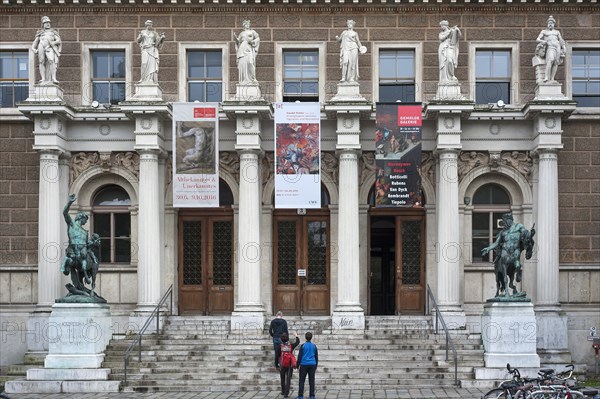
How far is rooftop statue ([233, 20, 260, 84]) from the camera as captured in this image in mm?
31047

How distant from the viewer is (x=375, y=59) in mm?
32812

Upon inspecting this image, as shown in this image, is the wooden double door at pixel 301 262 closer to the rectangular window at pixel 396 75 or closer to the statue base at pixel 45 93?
the rectangular window at pixel 396 75

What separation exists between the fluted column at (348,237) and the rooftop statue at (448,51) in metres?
3.62

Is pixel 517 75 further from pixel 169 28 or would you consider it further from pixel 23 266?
pixel 23 266

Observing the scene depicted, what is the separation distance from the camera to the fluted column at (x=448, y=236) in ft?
102

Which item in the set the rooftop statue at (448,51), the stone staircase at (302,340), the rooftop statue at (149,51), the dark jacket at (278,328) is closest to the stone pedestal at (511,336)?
the stone staircase at (302,340)

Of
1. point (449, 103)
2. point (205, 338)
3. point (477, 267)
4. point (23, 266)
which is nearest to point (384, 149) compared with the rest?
point (449, 103)

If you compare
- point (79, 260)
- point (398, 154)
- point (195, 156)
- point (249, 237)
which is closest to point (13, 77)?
point (195, 156)

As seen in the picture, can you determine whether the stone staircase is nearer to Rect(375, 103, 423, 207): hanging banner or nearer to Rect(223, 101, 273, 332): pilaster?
Rect(223, 101, 273, 332): pilaster

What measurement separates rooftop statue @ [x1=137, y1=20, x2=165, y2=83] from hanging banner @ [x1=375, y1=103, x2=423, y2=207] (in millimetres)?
6913

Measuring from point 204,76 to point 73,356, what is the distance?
10.3 metres

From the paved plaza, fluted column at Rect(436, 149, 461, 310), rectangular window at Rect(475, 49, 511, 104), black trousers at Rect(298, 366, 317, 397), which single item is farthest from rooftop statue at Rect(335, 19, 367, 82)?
black trousers at Rect(298, 366, 317, 397)

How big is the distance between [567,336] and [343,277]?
23.2 feet

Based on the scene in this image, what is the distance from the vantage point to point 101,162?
32625 millimetres
